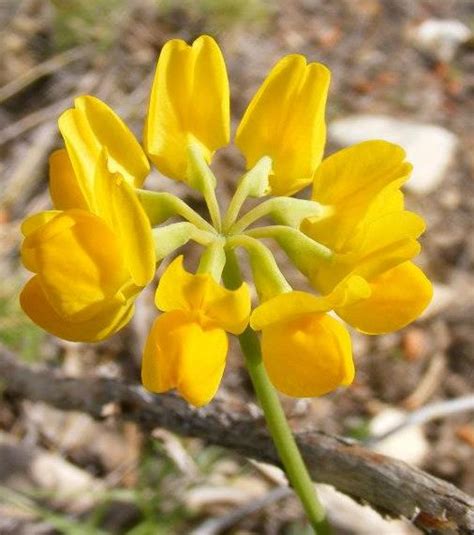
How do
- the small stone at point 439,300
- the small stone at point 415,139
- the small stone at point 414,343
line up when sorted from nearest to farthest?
the small stone at point 414,343 → the small stone at point 439,300 → the small stone at point 415,139

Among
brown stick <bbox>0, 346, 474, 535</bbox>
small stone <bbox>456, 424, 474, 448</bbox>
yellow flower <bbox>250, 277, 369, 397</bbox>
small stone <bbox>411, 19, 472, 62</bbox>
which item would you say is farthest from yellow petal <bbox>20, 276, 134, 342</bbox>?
small stone <bbox>411, 19, 472, 62</bbox>

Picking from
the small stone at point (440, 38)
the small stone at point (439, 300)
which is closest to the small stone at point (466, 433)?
the small stone at point (439, 300)

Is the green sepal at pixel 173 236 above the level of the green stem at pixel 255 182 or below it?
above

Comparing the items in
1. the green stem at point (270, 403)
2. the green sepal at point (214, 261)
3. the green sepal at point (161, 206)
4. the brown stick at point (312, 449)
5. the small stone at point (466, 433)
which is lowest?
the small stone at point (466, 433)

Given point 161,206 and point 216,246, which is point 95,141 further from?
point 216,246

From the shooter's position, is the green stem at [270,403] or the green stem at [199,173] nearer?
the green stem at [270,403]

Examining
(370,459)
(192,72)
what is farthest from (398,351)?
(192,72)

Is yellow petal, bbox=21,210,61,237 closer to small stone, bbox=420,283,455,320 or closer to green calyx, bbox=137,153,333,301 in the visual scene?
green calyx, bbox=137,153,333,301

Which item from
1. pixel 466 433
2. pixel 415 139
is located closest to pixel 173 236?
pixel 466 433

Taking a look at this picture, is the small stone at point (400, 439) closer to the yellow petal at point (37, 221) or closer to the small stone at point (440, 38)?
the yellow petal at point (37, 221)
